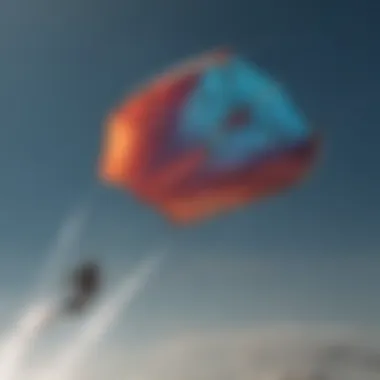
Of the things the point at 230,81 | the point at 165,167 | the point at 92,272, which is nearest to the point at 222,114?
the point at 230,81

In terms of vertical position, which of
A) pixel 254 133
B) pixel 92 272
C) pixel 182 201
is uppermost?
pixel 254 133

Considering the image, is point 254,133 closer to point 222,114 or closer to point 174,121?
point 222,114

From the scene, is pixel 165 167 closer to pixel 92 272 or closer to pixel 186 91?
pixel 186 91

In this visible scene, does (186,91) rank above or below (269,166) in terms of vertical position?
above

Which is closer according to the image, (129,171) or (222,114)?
(129,171)

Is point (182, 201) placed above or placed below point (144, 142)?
below

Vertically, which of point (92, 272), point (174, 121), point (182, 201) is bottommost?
point (92, 272)

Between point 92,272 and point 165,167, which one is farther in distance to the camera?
point 165,167

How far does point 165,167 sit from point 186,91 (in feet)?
10.8

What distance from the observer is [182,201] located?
21844 mm

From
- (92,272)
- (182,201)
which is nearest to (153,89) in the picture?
(182,201)

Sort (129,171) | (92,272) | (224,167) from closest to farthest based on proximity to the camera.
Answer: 1. (92,272)
2. (129,171)
3. (224,167)

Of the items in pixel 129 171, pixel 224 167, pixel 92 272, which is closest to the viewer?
pixel 92 272

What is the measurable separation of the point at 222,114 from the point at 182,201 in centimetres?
366
